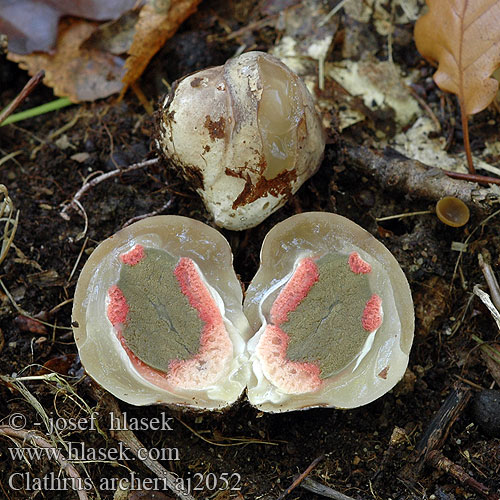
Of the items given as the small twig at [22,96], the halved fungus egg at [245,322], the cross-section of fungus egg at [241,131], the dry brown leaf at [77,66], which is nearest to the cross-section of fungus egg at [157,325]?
the halved fungus egg at [245,322]

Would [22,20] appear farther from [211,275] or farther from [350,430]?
[350,430]

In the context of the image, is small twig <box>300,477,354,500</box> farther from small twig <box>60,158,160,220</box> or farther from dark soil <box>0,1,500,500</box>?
small twig <box>60,158,160,220</box>

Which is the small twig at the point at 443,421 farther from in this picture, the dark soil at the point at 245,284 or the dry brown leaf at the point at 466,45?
the dry brown leaf at the point at 466,45

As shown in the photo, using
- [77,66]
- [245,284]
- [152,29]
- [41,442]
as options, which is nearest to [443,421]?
[245,284]

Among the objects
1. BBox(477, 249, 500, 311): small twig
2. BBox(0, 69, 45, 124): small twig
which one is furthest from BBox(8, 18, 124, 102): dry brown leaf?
BBox(477, 249, 500, 311): small twig

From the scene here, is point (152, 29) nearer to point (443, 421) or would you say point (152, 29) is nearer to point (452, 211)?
point (452, 211)

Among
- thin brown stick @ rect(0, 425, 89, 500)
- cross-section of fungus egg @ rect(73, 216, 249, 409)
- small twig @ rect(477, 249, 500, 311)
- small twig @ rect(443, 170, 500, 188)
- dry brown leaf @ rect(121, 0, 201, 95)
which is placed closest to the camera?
thin brown stick @ rect(0, 425, 89, 500)
